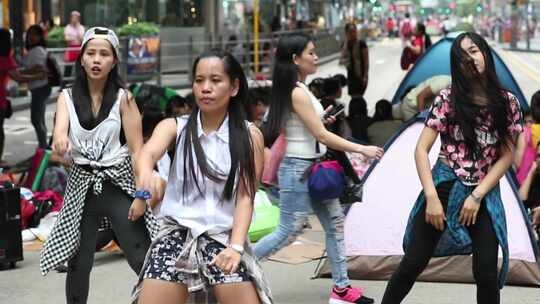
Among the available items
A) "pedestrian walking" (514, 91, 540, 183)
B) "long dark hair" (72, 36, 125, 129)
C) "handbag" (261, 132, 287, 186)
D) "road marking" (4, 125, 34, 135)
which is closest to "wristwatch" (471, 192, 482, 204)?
"handbag" (261, 132, 287, 186)

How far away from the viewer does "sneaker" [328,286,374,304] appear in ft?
20.9

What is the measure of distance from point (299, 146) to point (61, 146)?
72.2 inches

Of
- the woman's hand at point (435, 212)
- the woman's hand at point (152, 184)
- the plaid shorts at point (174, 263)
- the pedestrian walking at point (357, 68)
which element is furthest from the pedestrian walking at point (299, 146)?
the pedestrian walking at point (357, 68)

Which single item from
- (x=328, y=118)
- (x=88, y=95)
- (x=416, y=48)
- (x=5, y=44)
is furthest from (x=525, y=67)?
(x=88, y=95)

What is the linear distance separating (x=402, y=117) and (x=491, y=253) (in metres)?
7.23

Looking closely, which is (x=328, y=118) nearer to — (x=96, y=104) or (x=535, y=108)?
(x=96, y=104)

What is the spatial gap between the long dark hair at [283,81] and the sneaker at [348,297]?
1.01 meters

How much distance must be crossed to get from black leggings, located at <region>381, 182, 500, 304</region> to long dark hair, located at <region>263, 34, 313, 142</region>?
1.36 metres

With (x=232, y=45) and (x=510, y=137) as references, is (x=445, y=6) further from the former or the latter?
(x=510, y=137)

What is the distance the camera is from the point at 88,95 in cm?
519

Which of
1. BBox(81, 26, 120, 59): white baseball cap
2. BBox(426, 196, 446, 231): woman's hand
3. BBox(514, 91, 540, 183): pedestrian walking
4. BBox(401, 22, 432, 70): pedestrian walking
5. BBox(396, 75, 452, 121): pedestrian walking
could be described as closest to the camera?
BBox(426, 196, 446, 231): woman's hand

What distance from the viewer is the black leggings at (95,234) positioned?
5.12 m

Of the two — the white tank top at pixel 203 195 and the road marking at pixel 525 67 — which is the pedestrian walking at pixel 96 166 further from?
the road marking at pixel 525 67

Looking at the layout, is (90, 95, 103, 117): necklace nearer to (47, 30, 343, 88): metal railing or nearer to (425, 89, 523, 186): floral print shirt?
(425, 89, 523, 186): floral print shirt
